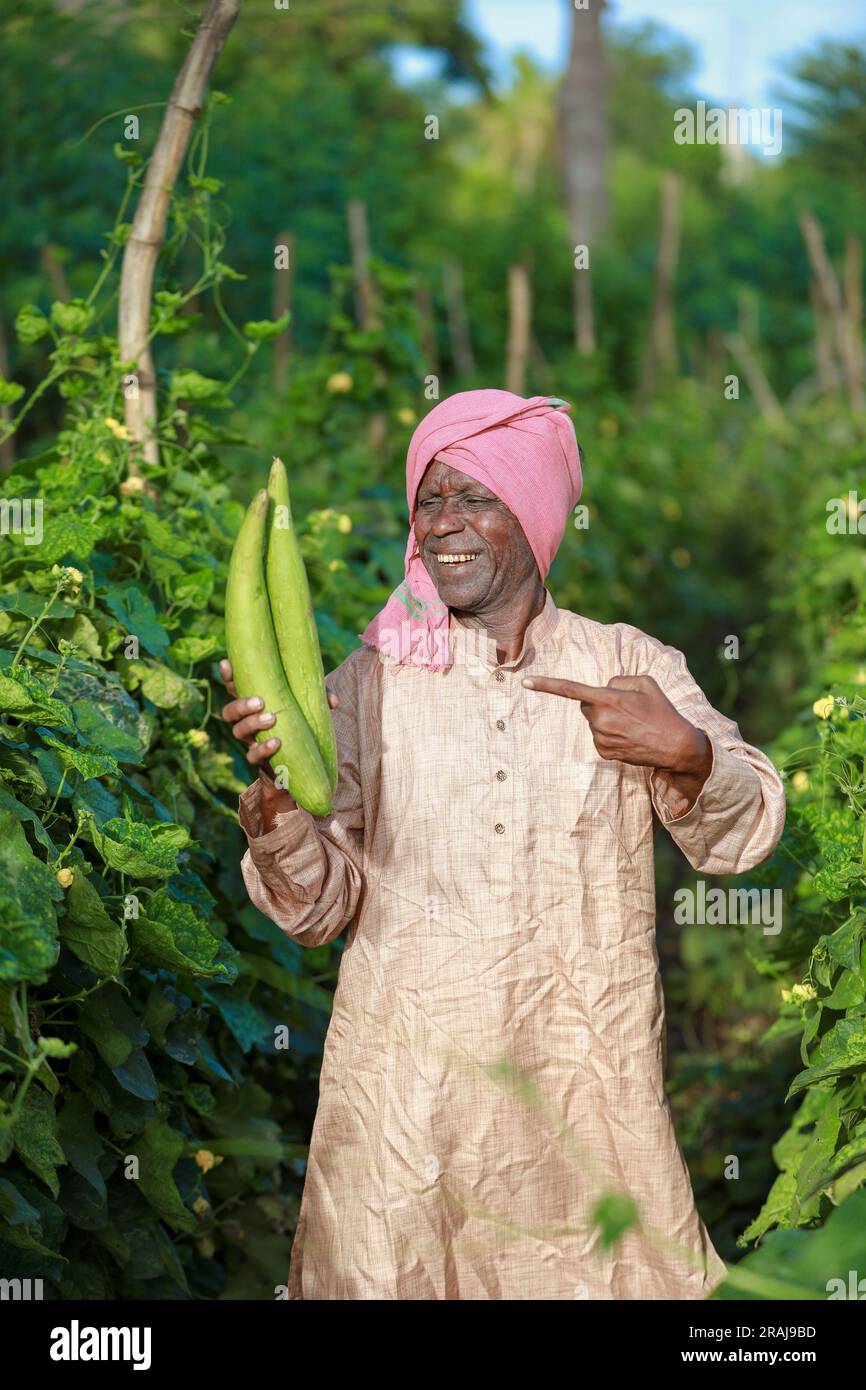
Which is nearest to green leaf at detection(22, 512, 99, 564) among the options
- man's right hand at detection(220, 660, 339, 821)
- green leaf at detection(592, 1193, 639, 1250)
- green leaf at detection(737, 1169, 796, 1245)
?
man's right hand at detection(220, 660, 339, 821)

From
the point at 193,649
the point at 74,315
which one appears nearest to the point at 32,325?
the point at 74,315

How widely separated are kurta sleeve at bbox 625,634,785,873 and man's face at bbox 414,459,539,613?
351mm

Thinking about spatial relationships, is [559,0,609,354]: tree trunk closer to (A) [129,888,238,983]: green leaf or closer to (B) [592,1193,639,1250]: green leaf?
(A) [129,888,238,983]: green leaf

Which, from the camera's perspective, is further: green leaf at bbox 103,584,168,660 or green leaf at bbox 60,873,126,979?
green leaf at bbox 103,584,168,660

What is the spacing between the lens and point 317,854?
2.53 m

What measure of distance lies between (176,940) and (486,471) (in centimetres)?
86

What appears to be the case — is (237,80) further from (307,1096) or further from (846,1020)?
(846,1020)

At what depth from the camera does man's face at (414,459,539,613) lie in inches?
105

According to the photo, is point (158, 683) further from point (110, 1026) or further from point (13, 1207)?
point (13, 1207)

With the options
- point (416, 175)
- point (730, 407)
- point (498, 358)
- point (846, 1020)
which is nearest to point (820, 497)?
point (846, 1020)

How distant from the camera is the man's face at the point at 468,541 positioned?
2666 millimetres

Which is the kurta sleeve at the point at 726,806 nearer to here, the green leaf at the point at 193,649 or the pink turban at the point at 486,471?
the pink turban at the point at 486,471

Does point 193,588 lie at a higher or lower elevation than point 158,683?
higher
